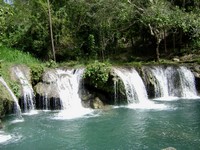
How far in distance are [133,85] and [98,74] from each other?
222cm

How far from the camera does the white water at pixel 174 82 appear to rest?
58.5 feet

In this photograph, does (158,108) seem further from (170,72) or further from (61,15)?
(61,15)

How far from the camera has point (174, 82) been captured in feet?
59.9

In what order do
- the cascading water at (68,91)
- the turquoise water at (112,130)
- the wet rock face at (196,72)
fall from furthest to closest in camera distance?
the wet rock face at (196,72) < the cascading water at (68,91) < the turquoise water at (112,130)

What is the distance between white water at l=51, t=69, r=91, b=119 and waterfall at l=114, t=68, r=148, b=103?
2.16 metres

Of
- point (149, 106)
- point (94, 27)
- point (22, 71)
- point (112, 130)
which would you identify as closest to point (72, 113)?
point (112, 130)

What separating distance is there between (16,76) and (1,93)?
227 centimetres

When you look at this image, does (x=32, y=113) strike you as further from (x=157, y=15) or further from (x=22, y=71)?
(x=157, y=15)

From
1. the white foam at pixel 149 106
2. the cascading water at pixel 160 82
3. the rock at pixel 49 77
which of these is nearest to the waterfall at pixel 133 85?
the white foam at pixel 149 106

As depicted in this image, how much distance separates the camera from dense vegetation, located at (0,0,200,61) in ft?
69.2

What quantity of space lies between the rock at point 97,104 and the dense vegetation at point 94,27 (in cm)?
736

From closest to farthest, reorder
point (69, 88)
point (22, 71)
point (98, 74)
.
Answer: point (98, 74) < point (22, 71) < point (69, 88)

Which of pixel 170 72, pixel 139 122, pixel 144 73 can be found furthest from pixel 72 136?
pixel 170 72

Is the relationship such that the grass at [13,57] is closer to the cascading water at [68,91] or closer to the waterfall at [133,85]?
the cascading water at [68,91]
